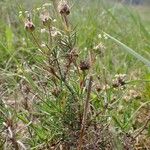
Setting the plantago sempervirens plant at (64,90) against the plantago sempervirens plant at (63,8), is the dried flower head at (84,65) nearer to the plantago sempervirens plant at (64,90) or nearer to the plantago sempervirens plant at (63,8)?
the plantago sempervirens plant at (64,90)

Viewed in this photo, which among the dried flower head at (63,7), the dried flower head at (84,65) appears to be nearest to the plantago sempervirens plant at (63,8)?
the dried flower head at (63,7)

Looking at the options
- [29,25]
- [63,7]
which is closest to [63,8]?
[63,7]

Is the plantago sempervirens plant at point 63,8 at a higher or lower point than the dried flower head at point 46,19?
higher

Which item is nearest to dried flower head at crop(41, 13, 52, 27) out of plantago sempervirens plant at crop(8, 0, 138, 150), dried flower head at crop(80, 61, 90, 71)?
plantago sempervirens plant at crop(8, 0, 138, 150)

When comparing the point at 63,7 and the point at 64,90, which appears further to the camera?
the point at 64,90

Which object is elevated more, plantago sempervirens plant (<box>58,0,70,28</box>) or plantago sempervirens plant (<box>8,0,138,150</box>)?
plantago sempervirens plant (<box>58,0,70,28</box>)

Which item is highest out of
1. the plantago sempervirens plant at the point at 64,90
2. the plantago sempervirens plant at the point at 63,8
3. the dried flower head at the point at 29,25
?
the plantago sempervirens plant at the point at 63,8

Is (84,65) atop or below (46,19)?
below

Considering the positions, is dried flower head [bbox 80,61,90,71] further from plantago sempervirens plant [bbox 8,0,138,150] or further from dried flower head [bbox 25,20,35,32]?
dried flower head [bbox 25,20,35,32]

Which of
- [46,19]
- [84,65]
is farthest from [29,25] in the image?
[84,65]

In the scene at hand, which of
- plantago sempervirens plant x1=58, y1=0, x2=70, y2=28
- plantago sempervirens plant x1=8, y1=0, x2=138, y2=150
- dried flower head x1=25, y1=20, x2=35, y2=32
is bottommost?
plantago sempervirens plant x1=8, y1=0, x2=138, y2=150

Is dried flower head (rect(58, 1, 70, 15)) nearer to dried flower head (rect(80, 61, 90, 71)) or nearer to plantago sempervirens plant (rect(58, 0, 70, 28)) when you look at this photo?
plantago sempervirens plant (rect(58, 0, 70, 28))

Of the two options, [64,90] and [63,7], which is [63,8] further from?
[64,90]
